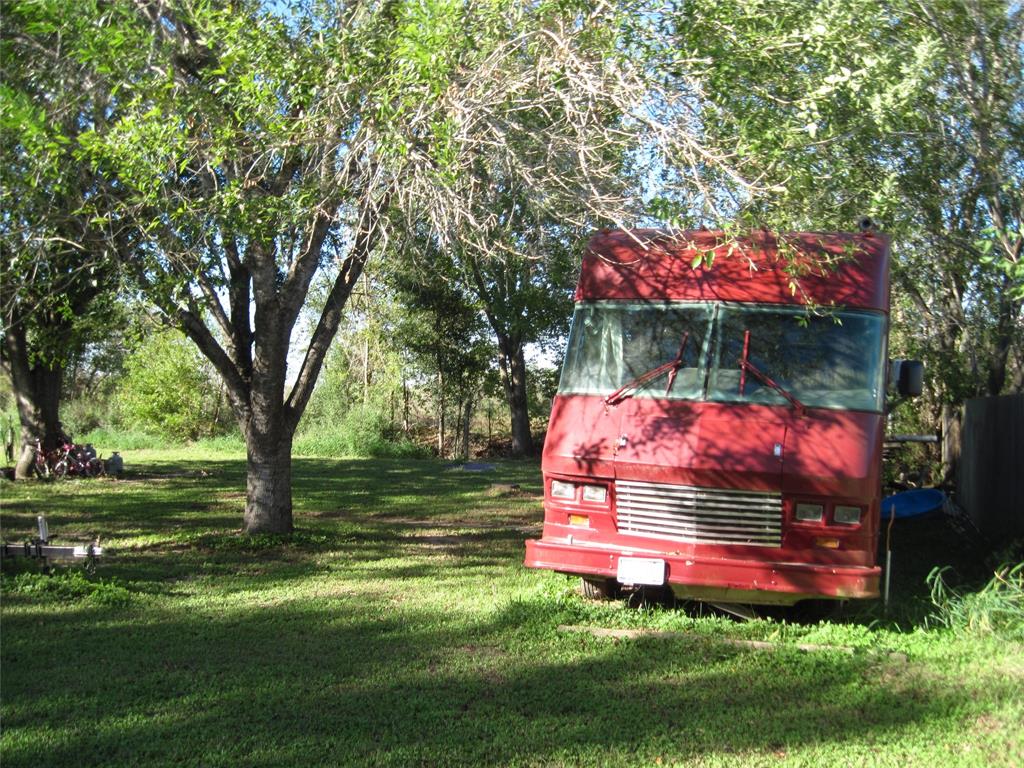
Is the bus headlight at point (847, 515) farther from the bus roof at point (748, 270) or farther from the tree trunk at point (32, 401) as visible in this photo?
the tree trunk at point (32, 401)

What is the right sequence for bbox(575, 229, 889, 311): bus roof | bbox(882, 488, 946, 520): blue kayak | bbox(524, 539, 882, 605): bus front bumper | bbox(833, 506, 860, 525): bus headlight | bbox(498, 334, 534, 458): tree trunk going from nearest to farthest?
bbox(524, 539, 882, 605): bus front bumper, bbox(833, 506, 860, 525): bus headlight, bbox(575, 229, 889, 311): bus roof, bbox(882, 488, 946, 520): blue kayak, bbox(498, 334, 534, 458): tree trunk

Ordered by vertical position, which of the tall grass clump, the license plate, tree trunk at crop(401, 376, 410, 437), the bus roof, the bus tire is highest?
the bus roof

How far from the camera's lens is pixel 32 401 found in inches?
818

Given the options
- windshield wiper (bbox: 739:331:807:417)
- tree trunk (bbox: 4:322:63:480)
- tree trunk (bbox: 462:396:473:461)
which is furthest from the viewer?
tree trunk (bbox: 462:396:473:461)

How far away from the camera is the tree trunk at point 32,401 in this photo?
20.3m

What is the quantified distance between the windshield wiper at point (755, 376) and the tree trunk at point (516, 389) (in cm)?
2059

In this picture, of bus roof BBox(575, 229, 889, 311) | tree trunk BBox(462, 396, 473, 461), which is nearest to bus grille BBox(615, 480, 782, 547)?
bus roof BBox(575, 229, 889, 311)

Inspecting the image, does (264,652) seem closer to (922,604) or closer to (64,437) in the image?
(922,604)

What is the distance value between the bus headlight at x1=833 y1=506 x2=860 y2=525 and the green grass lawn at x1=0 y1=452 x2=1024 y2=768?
2.69ft

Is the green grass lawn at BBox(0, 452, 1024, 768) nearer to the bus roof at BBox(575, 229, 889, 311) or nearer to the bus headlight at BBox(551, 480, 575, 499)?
the bus headlight at BBox(551, 480, 575, 499)

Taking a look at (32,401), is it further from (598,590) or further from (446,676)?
(446,676)

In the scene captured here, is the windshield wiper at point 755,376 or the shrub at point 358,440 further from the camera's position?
the shrub at point 358,440

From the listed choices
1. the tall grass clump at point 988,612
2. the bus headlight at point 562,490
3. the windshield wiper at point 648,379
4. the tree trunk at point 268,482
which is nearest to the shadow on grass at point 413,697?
the bus headlight at point 562,490

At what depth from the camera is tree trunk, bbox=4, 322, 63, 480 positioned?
2028 centimetres
